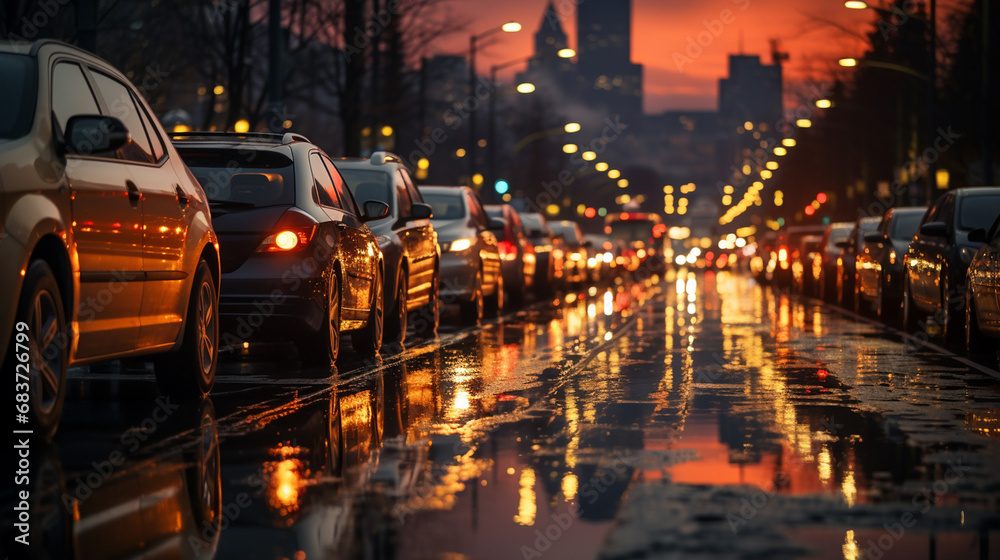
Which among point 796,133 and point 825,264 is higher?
point 796,133

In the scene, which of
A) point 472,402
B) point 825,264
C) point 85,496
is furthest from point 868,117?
point 85,496

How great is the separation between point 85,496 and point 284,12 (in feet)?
100

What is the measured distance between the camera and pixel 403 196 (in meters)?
16.9

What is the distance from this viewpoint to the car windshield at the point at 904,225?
2253 cm

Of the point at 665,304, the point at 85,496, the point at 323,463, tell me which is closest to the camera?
the point at 85,496

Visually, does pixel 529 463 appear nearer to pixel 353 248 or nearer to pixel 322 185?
pixel 322 185

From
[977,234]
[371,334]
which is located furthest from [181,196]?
[977,234]

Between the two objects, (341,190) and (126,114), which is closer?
(126,114)

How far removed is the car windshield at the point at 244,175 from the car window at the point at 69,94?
351cm

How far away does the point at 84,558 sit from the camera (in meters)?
5.34

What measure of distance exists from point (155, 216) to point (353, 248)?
173 inches

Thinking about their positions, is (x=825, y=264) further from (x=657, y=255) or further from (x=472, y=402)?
(x=657, y=255)

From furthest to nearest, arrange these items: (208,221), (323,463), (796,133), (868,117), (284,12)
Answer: (796,133), (868,117), (284,12), (208,221), (323,463)

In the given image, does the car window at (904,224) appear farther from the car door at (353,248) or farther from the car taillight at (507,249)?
the car door at (353,248)
